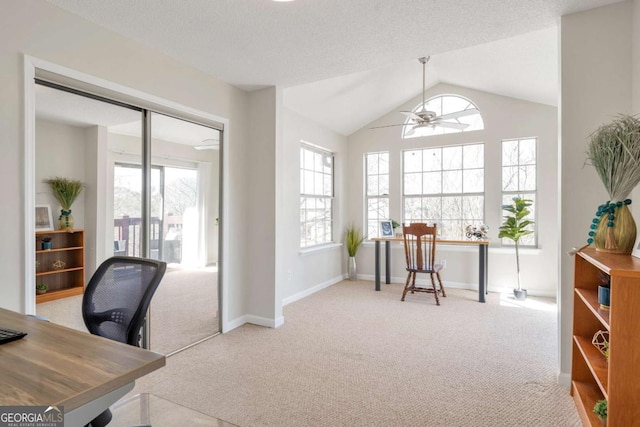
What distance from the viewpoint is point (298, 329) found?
136 inches

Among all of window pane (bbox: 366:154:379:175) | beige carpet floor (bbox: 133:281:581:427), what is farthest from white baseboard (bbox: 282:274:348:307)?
window pane (bbox: 366:154:379:175)

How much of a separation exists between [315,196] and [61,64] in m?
3.57

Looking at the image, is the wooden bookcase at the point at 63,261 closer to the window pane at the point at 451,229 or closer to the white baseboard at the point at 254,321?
the white baseboard at the point at 254,321

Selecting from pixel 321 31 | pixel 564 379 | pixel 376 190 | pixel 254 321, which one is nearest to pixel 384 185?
pixel 376 190

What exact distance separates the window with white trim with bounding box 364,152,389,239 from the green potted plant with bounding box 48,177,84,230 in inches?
176

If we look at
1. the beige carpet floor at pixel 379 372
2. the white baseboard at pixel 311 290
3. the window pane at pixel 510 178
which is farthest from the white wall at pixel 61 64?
the window pane at pixel 510 178

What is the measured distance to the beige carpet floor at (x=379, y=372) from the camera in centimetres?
200

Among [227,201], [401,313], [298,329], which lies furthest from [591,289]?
[227,201]

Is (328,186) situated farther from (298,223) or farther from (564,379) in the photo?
(564,379)

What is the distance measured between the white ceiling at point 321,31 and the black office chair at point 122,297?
164 cm

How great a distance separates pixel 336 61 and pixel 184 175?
5.59 ft

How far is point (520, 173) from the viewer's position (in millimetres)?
4910

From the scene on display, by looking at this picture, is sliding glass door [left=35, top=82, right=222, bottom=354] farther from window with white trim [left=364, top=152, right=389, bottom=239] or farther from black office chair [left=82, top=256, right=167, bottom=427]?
window with white trim [left=364, top=152, right=389, bottom=239]

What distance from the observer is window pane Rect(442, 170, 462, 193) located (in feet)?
17.5
